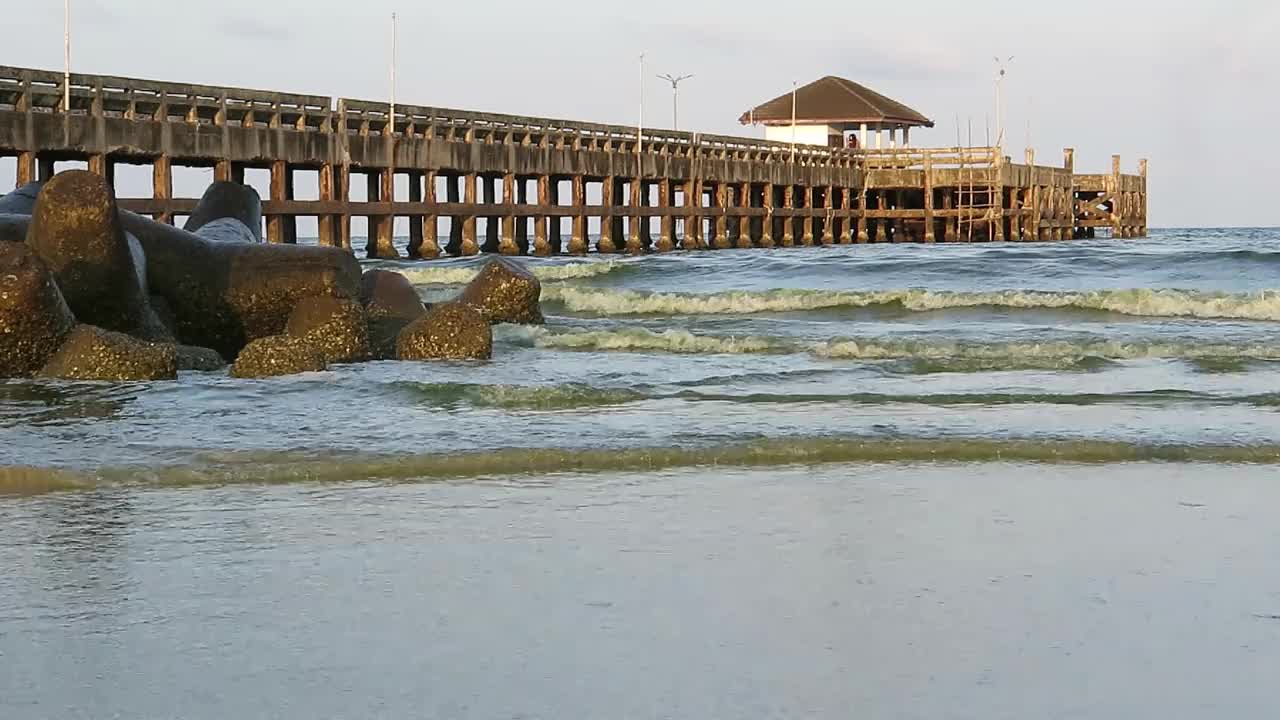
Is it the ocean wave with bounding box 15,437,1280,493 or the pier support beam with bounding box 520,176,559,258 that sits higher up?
the pier support beam with bounding box 520,176,559,258

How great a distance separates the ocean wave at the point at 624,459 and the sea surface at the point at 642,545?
0.08 feet

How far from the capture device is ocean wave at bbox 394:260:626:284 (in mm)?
29812

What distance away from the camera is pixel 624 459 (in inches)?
337

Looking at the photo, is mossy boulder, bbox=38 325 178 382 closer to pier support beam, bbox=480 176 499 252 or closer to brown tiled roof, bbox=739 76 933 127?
pier support beam, bbox=480 176 499 252

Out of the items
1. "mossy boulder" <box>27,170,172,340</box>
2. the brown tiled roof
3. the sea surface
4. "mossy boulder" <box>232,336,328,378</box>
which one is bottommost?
the sea surface

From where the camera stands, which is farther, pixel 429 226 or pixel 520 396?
pixel 429 226

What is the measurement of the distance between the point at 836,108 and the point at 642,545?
70.9 m

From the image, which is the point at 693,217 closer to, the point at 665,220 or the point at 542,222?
the point at 665,220

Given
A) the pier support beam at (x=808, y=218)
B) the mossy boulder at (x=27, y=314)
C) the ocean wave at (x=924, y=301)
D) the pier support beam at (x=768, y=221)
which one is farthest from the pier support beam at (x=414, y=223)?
the mossy boulder at (x=27, y=314)

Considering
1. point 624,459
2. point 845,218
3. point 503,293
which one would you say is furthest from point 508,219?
point 624,459

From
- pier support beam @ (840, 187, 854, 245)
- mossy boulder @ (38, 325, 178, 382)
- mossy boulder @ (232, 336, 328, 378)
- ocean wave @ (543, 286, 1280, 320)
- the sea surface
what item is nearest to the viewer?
the sea surface

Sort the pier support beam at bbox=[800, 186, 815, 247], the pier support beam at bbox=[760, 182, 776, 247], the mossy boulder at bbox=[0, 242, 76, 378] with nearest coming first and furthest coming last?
the mossy boulder at bbox=[0, 242, 76, 378], the pier support beam at bbox=[760, 182, 776, 247], the pier support beam at bbox=[800, 186, 815, 247]

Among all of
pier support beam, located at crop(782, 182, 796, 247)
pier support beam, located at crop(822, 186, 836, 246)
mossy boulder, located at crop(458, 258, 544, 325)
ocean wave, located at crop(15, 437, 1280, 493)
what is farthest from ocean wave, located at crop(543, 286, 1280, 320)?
pier support beam, located at crop(822, 186, 836, 246)

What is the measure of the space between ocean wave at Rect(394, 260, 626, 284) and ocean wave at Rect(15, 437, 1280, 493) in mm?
19521
